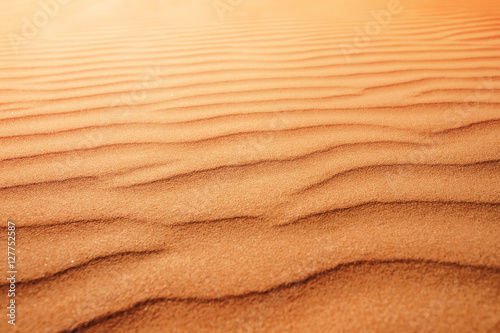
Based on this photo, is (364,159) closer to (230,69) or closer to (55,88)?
(230,69)

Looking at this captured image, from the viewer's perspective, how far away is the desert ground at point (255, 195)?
653 mm

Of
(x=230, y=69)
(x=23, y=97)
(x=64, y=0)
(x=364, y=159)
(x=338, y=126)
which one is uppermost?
(x=64, y=0)

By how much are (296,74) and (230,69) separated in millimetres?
445

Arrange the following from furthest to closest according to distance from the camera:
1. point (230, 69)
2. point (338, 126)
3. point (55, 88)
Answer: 1. point (230, 69)
2. point (55, 88)
3. point (338, 126)

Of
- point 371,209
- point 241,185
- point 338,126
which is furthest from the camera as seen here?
point 338,126

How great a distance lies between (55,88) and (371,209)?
1.93m

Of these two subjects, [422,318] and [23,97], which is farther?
[23,97]

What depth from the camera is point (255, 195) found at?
0.96 m

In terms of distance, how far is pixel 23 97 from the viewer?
71.6 inches

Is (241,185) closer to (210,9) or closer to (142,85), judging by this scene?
(142,85)

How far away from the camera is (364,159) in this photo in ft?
3.63

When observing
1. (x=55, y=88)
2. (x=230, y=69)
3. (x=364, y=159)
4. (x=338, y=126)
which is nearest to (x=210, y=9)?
(x=230, y=69)

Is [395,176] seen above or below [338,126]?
below

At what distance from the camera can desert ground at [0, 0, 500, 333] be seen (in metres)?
0.65
